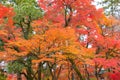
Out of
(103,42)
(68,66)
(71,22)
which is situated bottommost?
(68,66)

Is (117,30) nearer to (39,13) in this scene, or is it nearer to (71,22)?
(71,22)

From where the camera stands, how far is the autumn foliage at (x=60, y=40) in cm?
1812

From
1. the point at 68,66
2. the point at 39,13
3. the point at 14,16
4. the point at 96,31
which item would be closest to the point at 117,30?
the point at 96,31

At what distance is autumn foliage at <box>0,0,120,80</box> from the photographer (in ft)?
59.5

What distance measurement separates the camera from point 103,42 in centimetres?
2092

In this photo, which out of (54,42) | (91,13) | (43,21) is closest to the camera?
(54,42)

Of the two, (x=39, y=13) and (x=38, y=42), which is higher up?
(x=39, y=13)

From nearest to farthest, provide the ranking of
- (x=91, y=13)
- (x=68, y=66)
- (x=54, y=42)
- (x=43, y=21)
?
(x=54, y=42) → (x=43, y=21) → (x=91, y=13) → (x=68, y=66)

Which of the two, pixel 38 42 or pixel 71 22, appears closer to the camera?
pixel 38 42

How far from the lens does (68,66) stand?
2362 cm

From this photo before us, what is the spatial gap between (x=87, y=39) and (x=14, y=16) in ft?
18.7

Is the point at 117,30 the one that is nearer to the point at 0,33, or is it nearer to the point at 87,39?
the point at 87,39

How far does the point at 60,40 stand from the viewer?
17.9m

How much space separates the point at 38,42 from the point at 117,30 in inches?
347
